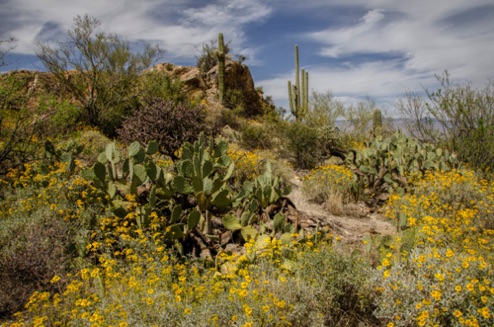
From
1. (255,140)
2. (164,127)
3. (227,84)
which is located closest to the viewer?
(164,127)

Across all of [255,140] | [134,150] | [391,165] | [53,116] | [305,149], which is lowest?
[391,165]

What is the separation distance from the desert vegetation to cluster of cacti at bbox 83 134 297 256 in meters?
0.02

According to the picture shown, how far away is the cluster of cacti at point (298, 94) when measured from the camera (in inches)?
849

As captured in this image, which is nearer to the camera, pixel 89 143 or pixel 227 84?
pixel 89 143

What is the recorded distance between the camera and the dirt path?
4.95m

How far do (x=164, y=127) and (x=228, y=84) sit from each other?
13.1m

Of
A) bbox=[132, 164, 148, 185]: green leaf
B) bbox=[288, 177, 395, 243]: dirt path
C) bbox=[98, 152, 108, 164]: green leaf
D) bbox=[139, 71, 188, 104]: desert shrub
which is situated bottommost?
bbox=[288, 177, 395, 243]: dirt path

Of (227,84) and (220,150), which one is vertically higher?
(227,84)

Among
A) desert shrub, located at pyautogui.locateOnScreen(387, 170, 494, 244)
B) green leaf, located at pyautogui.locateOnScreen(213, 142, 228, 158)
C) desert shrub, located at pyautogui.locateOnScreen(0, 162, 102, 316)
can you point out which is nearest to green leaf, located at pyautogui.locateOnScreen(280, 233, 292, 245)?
desert shrub, located at pyautogui.locateOnScreen(387, 170, 494, 244)

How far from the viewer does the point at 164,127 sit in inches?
392

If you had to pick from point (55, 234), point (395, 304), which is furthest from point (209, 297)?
point (55, 234)

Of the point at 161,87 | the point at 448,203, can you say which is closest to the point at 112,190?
the point at 448,203

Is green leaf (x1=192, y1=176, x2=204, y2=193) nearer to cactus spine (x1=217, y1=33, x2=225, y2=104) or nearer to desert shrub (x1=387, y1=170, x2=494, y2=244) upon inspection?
desert shrub (x1=387, y1=170, x2=494, y2=244)

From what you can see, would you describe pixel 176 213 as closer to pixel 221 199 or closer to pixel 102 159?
pixel 221 199
